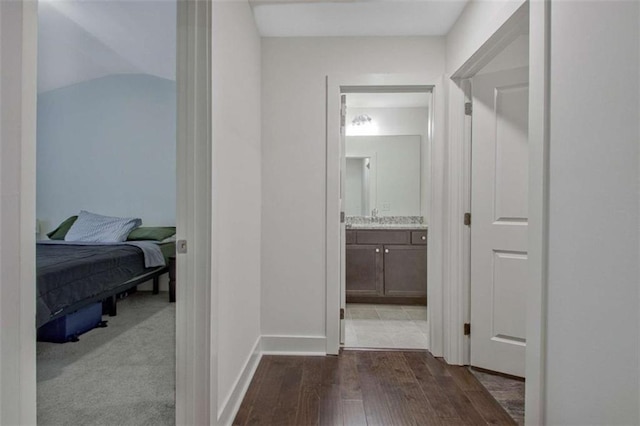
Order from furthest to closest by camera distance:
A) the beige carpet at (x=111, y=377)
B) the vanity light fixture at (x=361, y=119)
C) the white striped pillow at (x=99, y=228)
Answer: the vanity light fixture at (x=361, y=119), the white striped pillow at (x=99, y=228), the beige carpet at (x=111, y=377)

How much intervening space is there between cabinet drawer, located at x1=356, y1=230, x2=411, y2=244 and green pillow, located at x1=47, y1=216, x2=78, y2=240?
3153 mm

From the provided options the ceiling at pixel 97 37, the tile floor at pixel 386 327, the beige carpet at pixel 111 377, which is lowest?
the tile floor at pixel 386 327

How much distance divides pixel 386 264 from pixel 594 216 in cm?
270

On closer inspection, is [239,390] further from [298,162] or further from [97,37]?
[97,37]

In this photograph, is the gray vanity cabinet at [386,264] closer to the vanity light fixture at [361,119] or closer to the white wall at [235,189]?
the vanity light fixture at [361,119]

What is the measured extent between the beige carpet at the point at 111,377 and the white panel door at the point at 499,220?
78.5 inches

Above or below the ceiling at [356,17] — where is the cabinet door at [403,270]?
below

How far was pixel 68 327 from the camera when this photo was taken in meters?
2.46

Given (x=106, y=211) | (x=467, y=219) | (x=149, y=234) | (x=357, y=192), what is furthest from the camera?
(x=357, y=192)

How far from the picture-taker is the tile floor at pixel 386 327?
2648 mm

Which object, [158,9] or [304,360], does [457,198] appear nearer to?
[304,360]

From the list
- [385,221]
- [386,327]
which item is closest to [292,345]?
[386,327]

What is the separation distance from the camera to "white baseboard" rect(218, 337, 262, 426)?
1545 mm

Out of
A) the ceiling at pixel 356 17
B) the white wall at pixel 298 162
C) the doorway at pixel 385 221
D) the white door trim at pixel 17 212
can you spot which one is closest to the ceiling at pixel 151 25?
the ceiling at pixel 356 17
